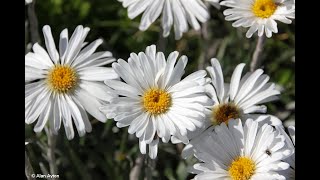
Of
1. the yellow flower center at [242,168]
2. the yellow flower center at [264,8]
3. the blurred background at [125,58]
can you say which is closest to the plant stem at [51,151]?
the blurred background at [125,58]

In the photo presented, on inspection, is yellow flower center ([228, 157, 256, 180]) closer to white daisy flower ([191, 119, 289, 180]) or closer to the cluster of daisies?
white daisy flower ([191, 119, 289, 180])

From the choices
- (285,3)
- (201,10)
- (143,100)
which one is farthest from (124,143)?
(285,3)

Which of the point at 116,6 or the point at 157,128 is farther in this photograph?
the point at 116,6

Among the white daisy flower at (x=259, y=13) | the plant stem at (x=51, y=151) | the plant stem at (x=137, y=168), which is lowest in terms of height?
the plant stem at (x=137, y=168)

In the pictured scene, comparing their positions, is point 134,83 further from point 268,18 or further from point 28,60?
point 268,18

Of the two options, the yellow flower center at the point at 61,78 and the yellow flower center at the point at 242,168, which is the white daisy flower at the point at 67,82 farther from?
the yellow flower center at the point at 242,168
